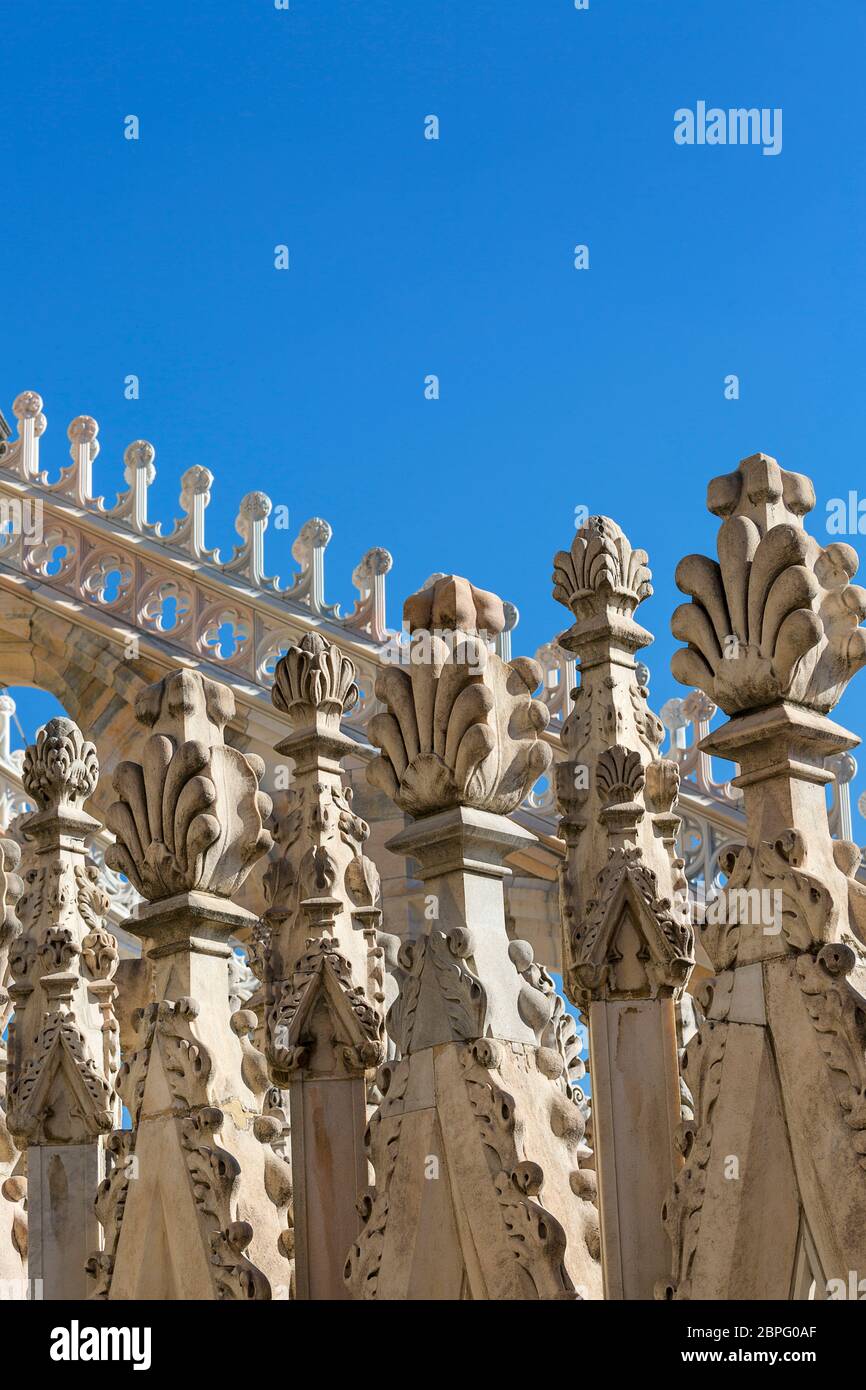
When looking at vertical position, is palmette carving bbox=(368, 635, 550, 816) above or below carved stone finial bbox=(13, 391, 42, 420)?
below

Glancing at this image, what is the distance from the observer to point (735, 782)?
5.17 metres

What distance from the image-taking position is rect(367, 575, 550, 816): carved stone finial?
562 centimetres

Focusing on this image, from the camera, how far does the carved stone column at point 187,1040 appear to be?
243 inches

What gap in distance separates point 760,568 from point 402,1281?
72.5 inches

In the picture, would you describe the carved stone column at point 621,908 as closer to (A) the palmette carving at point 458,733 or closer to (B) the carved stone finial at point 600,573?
(B) the carved stone finial at point 600,573

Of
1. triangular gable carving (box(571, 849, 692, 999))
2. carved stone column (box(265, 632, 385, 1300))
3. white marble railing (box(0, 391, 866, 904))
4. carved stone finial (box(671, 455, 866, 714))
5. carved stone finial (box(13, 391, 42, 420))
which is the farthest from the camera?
carved stone finial (box(13, 391, 42, 420))

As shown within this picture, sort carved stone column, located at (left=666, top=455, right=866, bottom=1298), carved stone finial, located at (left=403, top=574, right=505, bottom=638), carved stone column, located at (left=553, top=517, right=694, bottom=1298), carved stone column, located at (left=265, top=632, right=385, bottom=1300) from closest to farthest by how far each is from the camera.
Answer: carved stone column, located at (left=666, top=455, right=866, bottom=1298) → carved stone column, located at (left=553, top=517, right=694, bottom=1298) → carved stone finial, located at (left=403, top=574, right=505, bottom=638) → carved stone column, located at (left=265, top=632, right=385, bottom=1300)

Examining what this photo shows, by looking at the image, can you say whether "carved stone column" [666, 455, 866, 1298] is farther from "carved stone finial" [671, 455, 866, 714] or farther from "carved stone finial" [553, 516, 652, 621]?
"carved stone finial" [553, 516, 652, 621]

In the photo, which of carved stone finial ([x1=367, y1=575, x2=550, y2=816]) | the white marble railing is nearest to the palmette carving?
carved stone finial ([x1=367, y1=575, x2=550, y2=816])

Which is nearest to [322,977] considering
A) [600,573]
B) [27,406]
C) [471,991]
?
[471,991]

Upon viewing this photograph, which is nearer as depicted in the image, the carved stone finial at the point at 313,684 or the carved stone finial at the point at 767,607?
the carved stone finial at the point at 767,607

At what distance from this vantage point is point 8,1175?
785 centimetres

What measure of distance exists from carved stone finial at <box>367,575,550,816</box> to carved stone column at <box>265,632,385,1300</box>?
2.26 feet

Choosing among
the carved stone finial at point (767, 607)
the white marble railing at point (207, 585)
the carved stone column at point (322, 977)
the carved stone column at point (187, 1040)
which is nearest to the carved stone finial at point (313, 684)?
the carved stone column at point (322, 977)
